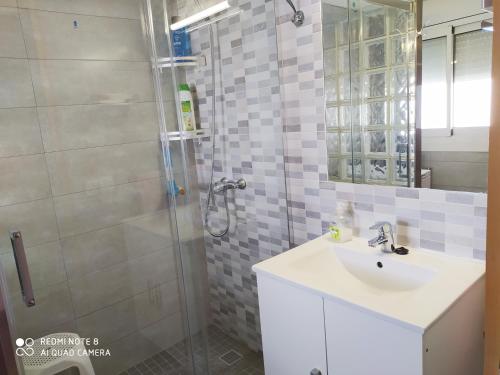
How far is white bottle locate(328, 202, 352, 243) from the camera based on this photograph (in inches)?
60.1

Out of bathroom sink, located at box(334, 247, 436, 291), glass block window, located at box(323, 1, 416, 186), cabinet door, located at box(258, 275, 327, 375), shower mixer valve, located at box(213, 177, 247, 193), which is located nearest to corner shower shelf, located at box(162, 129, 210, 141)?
shower mixer valve, located at box(213, 177, 247, 193)

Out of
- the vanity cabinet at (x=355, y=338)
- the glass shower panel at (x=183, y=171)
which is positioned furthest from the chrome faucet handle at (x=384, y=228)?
the glass shower panel at (x=183, y=171)

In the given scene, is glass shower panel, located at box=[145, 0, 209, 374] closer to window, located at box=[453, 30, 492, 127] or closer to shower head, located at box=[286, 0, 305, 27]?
shower head, located at box=[286, 0, 305, 27]

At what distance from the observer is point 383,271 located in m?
1.34

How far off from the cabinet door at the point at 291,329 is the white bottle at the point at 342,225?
1.24 ft

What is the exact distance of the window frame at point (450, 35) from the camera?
1.15 meters

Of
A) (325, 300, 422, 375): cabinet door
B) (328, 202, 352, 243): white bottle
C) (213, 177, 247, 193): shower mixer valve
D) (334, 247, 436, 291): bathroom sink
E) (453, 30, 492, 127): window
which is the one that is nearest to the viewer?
(325, 300, 422, 375): cabinet door

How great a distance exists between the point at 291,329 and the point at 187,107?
113cm

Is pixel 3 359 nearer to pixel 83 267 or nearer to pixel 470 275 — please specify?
pixel 83 267

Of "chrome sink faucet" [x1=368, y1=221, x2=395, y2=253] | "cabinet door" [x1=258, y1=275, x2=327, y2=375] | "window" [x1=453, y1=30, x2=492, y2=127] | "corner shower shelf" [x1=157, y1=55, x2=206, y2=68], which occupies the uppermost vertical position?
"corner shower shelf" [x1=157, y1=55, x2=206, y2=68]

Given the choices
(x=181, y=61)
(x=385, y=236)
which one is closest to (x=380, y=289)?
(x=385, y=236)

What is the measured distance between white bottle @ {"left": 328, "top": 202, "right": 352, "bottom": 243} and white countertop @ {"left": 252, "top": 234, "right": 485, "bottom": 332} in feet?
0.10

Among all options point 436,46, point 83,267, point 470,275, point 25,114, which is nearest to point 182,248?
point 83,267

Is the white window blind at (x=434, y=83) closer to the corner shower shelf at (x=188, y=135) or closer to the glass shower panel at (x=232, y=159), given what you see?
the glass shower panel at (x=232, y=159)
